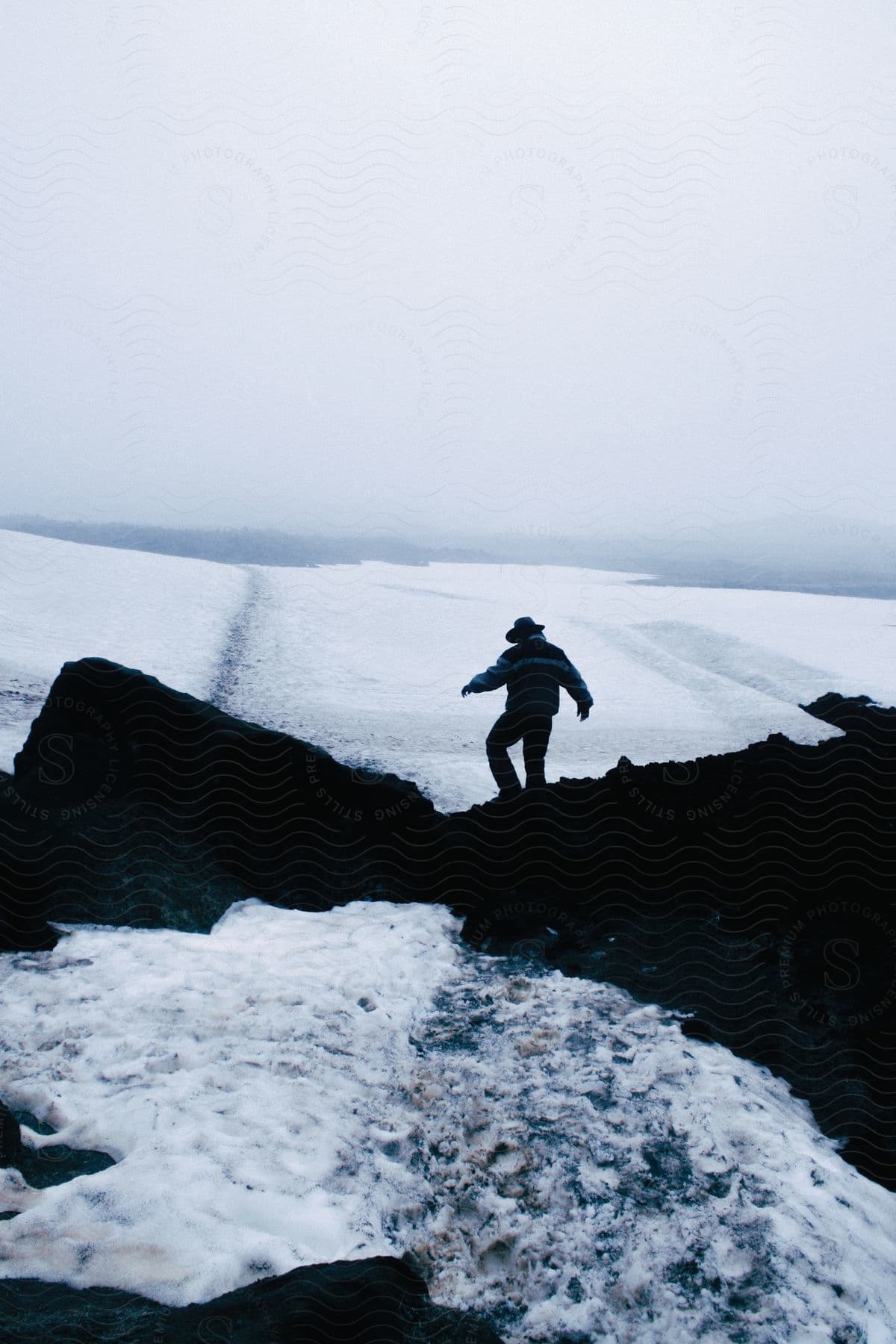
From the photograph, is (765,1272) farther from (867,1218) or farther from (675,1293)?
(867,1218)

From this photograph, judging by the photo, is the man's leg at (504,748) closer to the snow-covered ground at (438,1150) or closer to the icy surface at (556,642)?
the icy surface at (556,642)

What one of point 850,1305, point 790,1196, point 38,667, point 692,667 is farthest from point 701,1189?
point 692,667

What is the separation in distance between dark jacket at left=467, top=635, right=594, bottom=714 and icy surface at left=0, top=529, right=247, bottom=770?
4844 mm

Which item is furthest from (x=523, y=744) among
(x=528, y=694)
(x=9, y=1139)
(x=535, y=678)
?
(x=9, y=1139)

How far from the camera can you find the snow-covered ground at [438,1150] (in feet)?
8.38

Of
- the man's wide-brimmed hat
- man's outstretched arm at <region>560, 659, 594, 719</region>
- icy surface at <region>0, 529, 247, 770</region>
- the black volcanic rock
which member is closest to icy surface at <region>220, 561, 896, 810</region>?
icy surface at <region>0, 529, 247, 770</region>

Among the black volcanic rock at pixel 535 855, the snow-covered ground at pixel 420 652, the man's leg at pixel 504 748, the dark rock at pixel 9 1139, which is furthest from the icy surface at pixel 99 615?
the dark rock at pixel 9 1139

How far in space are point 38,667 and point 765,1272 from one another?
1261 cm

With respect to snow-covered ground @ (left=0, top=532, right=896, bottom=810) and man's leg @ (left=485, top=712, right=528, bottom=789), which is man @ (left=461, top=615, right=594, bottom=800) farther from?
snow-covered ground @ (left=0, top=532, right=896, bottom=810)

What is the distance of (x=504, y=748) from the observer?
6758mm

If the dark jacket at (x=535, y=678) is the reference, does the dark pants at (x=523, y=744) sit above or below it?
below

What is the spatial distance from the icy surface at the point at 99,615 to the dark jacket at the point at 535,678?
4.84 meters

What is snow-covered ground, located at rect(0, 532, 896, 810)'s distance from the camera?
10953 mm

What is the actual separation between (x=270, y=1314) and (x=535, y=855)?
3241 mm
